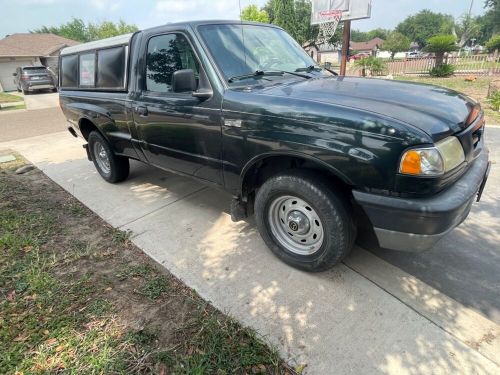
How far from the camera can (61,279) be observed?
2.88 m

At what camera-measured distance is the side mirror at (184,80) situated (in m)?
2.67

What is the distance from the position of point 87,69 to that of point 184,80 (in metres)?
2.66

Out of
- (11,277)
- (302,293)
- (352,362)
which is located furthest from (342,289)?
(11,277)

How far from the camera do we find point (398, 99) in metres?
2.39

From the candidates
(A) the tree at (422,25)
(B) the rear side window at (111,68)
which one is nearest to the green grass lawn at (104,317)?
(B) the rear side window at (111,68)

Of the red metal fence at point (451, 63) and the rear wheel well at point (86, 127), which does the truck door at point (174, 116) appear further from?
the red metal fence at point (451, 63)

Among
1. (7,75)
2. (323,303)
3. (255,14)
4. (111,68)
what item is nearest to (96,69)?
(111,68)

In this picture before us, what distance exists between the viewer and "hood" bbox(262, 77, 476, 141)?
2115mm

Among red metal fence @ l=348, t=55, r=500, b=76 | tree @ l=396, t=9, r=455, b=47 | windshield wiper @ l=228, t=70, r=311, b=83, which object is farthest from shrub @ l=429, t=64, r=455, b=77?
tree @ l=396, t=9, r=455, b=47

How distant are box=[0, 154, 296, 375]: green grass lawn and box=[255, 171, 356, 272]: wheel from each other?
81 centimetres

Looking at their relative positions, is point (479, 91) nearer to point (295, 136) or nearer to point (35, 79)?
point (295, 136)

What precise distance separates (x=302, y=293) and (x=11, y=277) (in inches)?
101

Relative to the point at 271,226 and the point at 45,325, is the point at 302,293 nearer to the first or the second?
the point at 271,226

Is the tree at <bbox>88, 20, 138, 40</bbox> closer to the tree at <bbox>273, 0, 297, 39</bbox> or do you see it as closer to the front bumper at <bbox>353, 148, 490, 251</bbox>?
the tree at <bbox>273, 0, 297, 39</bbox>
